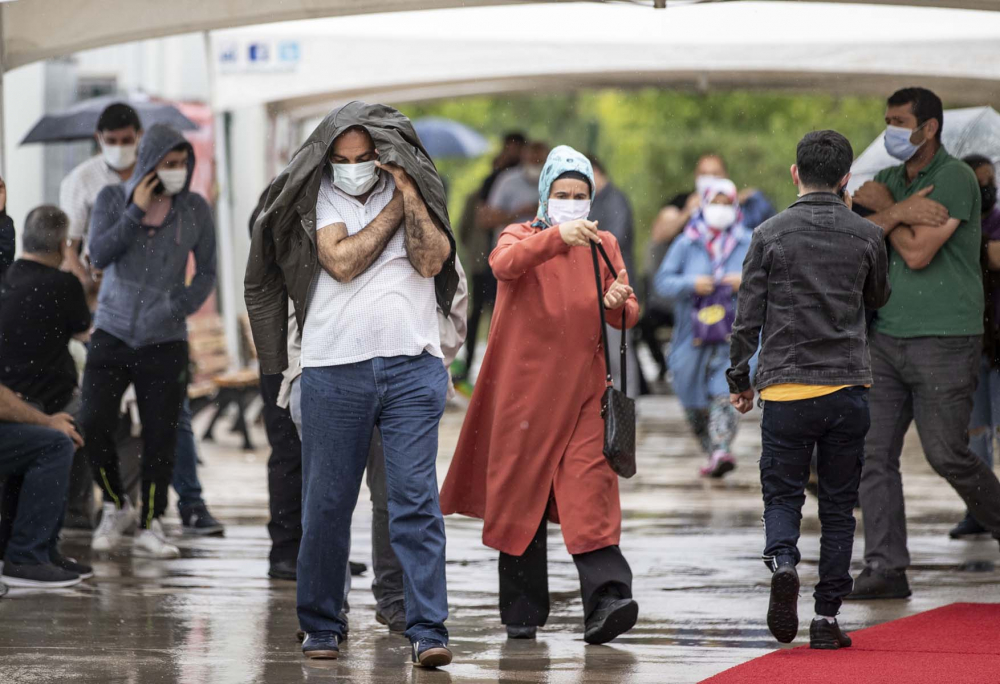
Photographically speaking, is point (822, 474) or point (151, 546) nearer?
point (822, 474)

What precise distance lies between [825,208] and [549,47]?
7112 mm

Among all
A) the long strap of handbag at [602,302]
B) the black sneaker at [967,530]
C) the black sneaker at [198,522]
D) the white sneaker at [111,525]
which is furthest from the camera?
the black sneaker at [198,522]

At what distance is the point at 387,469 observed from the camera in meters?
6.22

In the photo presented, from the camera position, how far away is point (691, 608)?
24.1 ft

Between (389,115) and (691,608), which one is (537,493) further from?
(389,115)

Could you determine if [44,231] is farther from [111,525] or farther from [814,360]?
[814,360]

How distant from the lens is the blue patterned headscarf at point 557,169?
6.70 metres

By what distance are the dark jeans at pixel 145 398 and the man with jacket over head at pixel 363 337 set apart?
2706mm

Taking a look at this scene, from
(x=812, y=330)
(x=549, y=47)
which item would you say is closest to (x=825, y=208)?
(x=812, y=330)

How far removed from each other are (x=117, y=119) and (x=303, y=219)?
3667mm

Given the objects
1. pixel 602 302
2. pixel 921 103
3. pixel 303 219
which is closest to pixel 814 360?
pixel 602 302

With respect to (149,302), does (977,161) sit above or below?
above

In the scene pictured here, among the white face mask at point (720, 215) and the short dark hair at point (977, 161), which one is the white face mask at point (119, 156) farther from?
the white face mask at point (720, 215)

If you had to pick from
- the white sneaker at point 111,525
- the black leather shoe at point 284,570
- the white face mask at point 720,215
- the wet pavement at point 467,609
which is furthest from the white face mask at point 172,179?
the white face mask at point 720,215
